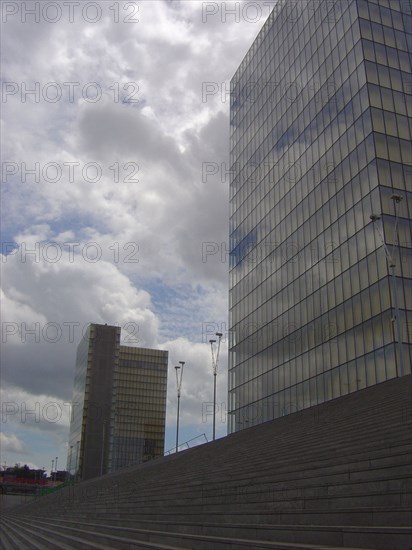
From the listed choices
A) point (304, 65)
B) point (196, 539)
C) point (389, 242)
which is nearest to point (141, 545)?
point (196, 539)

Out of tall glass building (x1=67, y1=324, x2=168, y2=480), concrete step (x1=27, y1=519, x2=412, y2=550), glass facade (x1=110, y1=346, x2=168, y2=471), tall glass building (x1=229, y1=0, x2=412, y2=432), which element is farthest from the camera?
glass facade (x1=110, y1=346, x2=168, y2=471)

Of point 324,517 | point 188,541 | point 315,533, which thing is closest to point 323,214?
point 188,541

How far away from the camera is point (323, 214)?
4428 centimetres

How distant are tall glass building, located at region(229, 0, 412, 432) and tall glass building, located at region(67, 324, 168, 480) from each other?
73.8 m

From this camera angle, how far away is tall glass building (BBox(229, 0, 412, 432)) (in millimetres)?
37094

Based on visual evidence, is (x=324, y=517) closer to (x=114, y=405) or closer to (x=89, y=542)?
(x=89, y=542)

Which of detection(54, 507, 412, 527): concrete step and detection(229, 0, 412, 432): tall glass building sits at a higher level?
detection(229, 0, 412, 432): tall glass building

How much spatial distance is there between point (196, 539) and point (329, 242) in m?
35.3

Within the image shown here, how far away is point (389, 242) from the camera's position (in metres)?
36.7

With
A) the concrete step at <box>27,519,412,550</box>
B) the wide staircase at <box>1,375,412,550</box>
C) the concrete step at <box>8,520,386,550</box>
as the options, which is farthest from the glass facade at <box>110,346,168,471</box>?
the concrete step at <box>27,519,412,550</box>

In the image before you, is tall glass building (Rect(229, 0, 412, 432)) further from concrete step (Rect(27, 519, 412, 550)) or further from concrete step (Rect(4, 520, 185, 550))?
concrete step (Rect(27, 519, 412, 550))

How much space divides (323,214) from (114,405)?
9563 centimetres

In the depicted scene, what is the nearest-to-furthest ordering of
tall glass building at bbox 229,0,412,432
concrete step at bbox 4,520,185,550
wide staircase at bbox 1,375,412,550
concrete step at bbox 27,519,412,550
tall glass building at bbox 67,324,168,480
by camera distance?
concrete step at bbox 27,519,412,550 < wide staircase at bbox 1,375,412,550 < concrete step at bbox 4,520,185,550 < tall glass building at bbox 229,0,412,432 < tall glass building at bbox 67,324,168,480

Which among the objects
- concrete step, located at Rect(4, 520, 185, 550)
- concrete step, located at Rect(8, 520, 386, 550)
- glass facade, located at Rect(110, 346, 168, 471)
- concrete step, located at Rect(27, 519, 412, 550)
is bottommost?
concrete step, located at Rect(4, 520, 185, 550)
